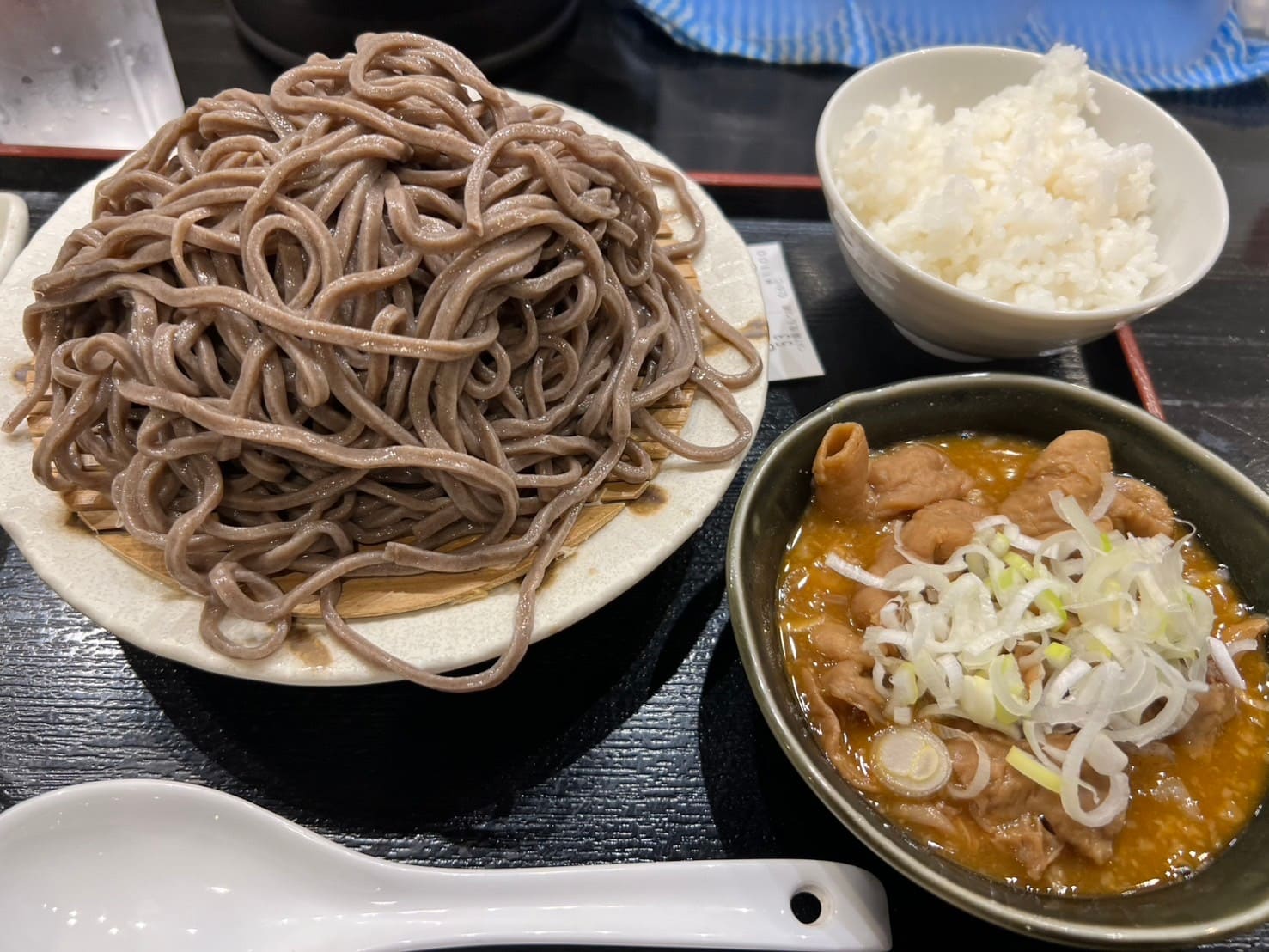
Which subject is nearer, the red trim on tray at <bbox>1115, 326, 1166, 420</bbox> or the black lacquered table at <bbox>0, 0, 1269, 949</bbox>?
the black lacquered table at <bbox>0, 0, 1269, 949</bbox>

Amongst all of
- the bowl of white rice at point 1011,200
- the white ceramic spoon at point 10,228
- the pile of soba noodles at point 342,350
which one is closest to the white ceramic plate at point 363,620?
the pile of soba noodles at point 342,350

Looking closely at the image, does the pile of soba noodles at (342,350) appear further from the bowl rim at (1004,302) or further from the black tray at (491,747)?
the bowl rim at (1004,302)

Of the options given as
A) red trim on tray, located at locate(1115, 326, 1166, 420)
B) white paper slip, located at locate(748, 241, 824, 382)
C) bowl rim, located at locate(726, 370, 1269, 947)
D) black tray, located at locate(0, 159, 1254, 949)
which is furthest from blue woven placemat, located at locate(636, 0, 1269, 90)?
black tray, located at locate(0, 159, 1254, 949)

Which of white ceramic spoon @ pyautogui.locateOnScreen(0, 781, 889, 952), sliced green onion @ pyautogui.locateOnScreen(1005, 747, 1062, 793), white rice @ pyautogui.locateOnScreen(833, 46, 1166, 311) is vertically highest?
white rice @ pyautogui.locateOnScreen(833, 46, 1166, 311)

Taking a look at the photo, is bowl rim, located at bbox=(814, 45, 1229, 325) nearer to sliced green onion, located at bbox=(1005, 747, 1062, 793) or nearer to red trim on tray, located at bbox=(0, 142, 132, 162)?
sliced green onion, located at bbox=(1005, 747, 1062, 793)

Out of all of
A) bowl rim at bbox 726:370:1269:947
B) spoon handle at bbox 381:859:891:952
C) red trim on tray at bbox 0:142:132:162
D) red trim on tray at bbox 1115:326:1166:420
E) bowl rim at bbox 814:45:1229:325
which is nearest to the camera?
bowl rim at bbox 726:370:1269:947

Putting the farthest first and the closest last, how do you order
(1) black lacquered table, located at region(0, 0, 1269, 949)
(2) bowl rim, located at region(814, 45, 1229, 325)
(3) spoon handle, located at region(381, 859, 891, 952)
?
(2) bowl rim, located at region(814, 45, 1229, 325), (1) black lacquered table, located at region(0, 0, 1269, 949), (3) spoon handle, located at region(381, 859, 891, 952)

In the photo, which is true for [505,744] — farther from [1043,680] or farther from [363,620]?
[1043,680]

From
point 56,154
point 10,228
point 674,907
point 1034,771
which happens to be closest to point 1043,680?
point 1034,771
